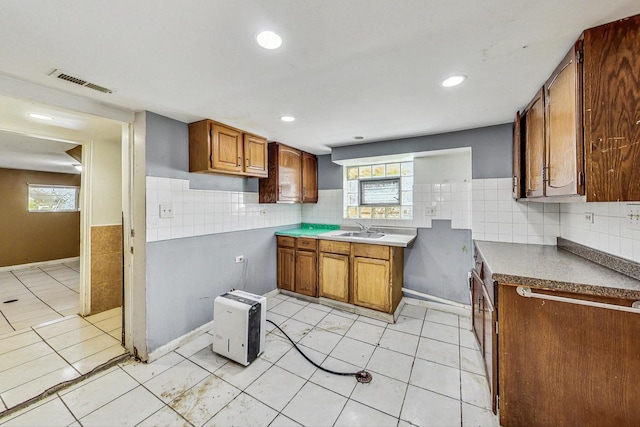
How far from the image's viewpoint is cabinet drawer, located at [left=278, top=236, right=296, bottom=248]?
Result: 341 centimetres

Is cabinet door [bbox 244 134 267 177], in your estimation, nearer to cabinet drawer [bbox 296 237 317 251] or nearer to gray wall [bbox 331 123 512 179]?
cabinet drawer [bbox 296 237 317 251]

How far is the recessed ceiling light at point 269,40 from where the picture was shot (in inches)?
45.4

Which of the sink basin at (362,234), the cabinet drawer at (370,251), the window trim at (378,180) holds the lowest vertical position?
the cabinet drawer at (370,251)

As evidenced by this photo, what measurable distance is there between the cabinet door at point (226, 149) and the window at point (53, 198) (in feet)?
17.3

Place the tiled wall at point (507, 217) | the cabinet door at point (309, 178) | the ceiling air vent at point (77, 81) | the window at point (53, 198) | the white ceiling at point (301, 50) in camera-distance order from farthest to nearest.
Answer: the window at point (53, 198)
the cabinet door at point (309, 178)
the tiled wall at point (507, 217)
the ceiling air vent at point (77, 81)
the white ceiling at point (301, 50)

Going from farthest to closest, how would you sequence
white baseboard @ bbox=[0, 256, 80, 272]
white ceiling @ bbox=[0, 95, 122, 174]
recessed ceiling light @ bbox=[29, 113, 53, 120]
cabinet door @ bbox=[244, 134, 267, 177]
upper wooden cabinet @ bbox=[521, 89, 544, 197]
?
white baseboard @ bbox=[0, 256, 80, 272] < cabinet door @ bbox=[244, 134, 267, 177] < recessed ceiling light @ bbox=[29, 113, 53, 120] < white ceiling @ bbox=[0, 95, 122, 174] < upper wooden cabinet @ bbox=[521, 89, 544, 197]

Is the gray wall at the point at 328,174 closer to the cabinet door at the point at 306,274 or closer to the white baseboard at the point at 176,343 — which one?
the cabinet door at the point at 306,274

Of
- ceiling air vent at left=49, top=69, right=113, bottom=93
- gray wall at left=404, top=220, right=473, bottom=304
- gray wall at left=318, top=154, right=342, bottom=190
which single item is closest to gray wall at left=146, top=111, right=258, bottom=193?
ceiling air vent at left=49, top=69, right=113, bottom=93

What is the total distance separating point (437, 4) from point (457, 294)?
284cm

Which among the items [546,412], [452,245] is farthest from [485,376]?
[452,245]

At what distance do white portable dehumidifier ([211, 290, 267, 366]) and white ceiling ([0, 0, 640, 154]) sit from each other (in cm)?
165

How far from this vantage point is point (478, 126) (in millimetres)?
2529

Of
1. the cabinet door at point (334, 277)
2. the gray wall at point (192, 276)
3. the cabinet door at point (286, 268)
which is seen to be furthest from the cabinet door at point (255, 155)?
the cabinet door at point (334, 277)

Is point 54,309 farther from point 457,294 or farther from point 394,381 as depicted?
point 457,294
